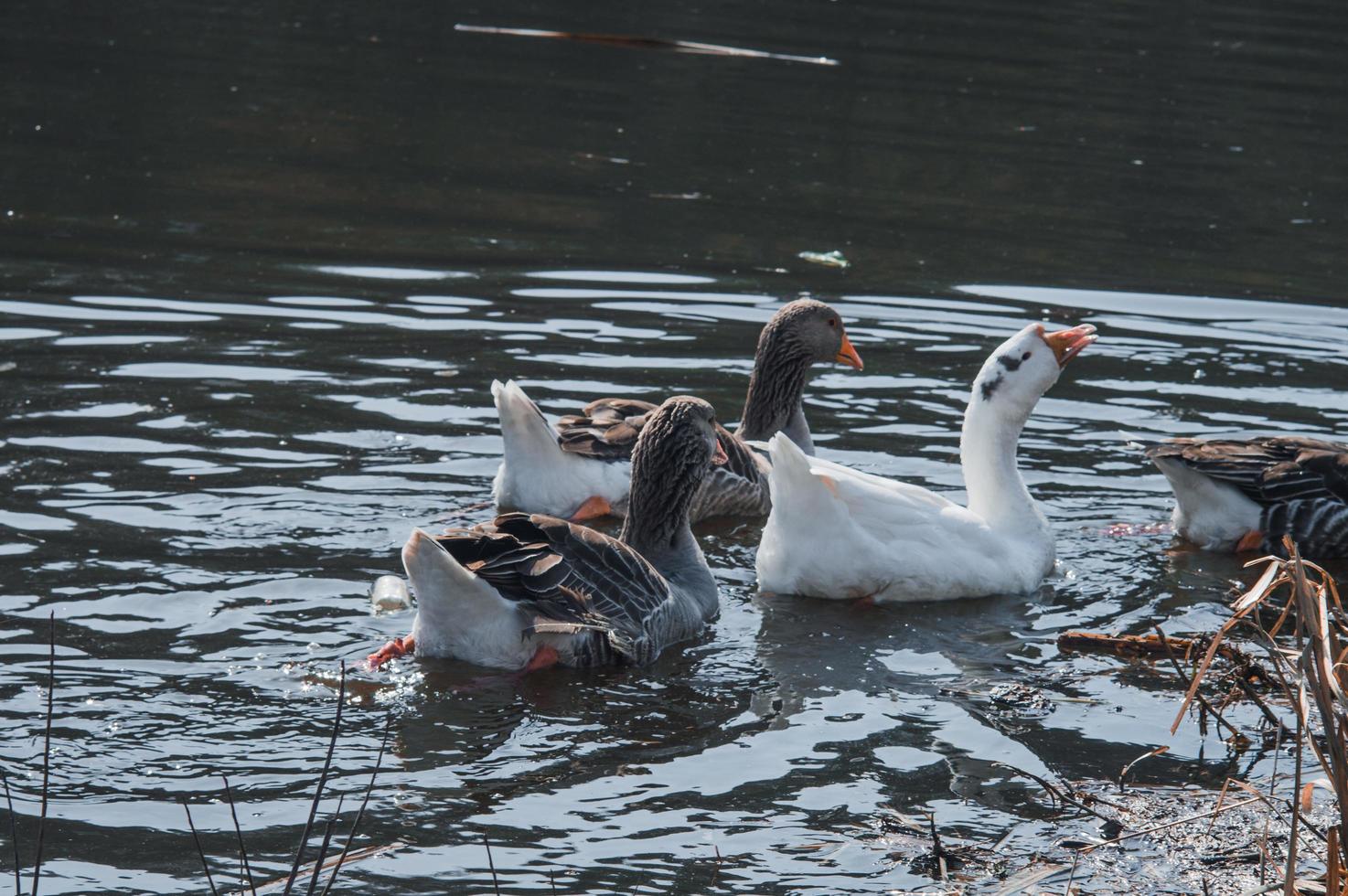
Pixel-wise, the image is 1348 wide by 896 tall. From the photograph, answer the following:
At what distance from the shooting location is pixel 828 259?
1570 cm

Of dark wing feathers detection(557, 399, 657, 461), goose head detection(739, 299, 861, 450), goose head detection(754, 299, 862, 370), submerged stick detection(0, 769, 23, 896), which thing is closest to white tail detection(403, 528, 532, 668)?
submerged stick detection(0, 769, 23, 896)

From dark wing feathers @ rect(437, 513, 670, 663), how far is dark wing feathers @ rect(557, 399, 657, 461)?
1909mm

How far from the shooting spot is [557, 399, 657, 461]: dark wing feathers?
9570 millimetres

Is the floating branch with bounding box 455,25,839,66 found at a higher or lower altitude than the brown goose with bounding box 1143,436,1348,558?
higher

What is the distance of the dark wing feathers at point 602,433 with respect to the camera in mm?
9570

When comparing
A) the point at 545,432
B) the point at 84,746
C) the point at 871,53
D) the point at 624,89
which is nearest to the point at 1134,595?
the point at 545,432

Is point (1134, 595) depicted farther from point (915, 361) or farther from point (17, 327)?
point (17, 327)

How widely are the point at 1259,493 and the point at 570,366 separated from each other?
16.2 feet

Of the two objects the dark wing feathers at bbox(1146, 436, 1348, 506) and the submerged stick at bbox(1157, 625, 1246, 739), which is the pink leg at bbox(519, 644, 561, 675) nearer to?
the submerged stick at bbox(1157, 625, 1246, 739)

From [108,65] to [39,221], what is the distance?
7.69 meters

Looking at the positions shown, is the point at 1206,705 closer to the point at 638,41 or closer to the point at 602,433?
the point at 602,433

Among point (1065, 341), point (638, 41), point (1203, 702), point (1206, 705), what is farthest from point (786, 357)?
point (1206, 705)

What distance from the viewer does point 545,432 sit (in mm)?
9266

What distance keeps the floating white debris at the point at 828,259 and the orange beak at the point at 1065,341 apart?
630cm
